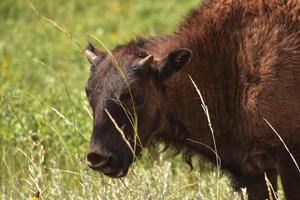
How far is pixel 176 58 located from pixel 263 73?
23.8 inches

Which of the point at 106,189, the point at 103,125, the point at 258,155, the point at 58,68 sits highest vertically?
the point at 103,125

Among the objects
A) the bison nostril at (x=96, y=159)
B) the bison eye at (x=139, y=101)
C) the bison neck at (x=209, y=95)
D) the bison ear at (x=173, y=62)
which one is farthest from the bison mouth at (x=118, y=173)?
the bison ear at (x=173, y=62)

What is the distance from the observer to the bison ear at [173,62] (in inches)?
265

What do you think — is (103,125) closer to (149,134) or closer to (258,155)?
(149,134)

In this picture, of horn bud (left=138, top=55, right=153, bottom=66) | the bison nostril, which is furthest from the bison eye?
the bison nostril

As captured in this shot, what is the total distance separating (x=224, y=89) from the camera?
6961 mm

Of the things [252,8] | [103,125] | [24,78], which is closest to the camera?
[103,125]

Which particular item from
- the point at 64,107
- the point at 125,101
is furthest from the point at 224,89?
the point at 64,107

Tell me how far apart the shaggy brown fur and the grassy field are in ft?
0.74

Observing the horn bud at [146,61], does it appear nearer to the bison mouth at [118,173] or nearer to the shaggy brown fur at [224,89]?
the shaggy brown fur at [224,89]

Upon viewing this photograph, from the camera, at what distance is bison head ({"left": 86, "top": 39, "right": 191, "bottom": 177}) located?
6488 millimetres

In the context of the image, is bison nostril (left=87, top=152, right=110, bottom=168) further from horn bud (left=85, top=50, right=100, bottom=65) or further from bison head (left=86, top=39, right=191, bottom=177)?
horn bud (left=85, top=50, right=100, bottom=65)

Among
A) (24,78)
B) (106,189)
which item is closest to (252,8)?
(106,189)

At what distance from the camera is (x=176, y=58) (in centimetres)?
678
